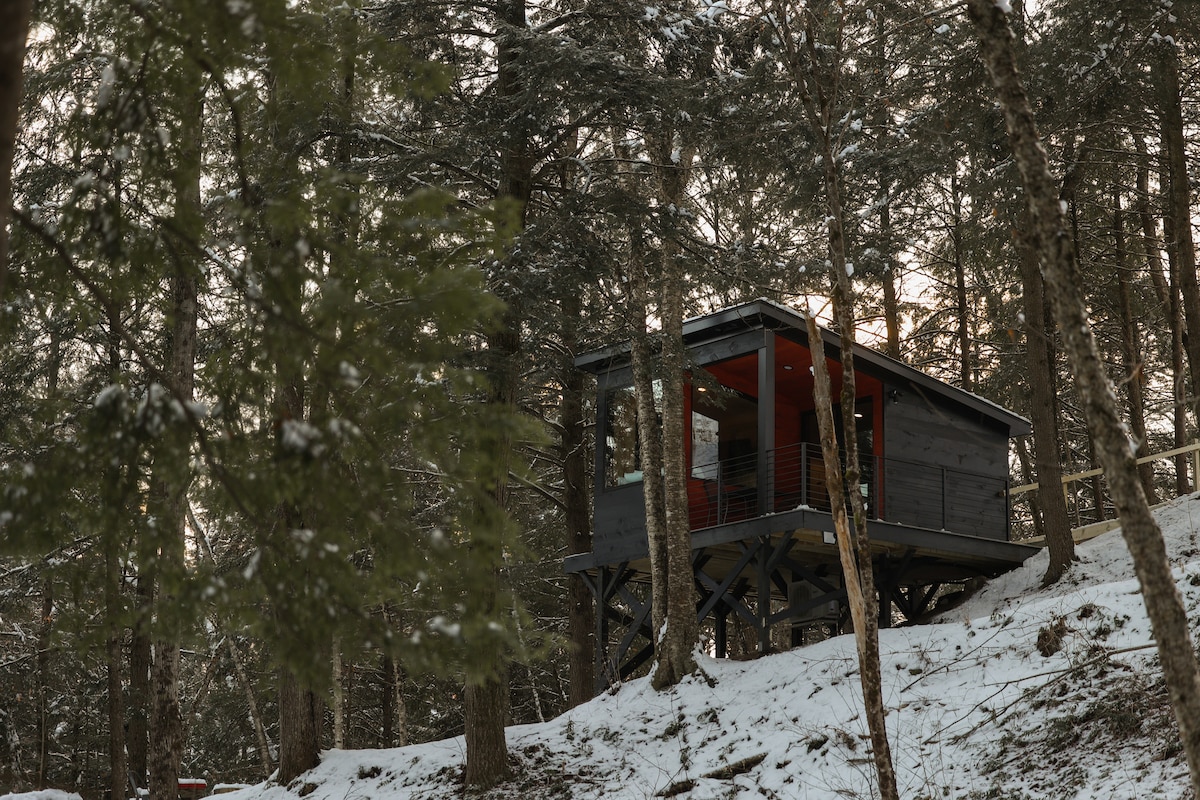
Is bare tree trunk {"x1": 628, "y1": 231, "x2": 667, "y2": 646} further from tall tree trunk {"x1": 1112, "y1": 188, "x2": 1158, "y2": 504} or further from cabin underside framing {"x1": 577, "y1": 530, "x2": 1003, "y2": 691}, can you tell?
tall tree trunk {"x1": 1112, "y1": 188, "x2": 1158, "y2": 504}

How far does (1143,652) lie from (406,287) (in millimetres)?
7036

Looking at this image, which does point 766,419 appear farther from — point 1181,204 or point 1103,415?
point 1103,415

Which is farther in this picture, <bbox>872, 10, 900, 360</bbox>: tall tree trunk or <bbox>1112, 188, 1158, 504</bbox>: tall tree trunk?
<bbox>1112, 188, 1158, 504</bbox>: tall tree trunk

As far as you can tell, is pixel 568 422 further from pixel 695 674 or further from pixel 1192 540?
pixel 1192 540

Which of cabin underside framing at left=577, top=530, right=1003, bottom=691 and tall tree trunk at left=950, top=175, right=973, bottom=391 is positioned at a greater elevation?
tall tree trunk at left=950, top=175, right=973, bottom=391

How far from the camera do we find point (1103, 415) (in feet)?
14.6

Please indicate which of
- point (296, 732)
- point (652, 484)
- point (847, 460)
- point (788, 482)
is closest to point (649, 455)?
point (652, 484)

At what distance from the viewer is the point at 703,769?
31.7ft

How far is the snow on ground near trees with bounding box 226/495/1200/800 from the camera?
7562 millimetres

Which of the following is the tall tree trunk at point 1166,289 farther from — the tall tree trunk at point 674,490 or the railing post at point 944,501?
the tall tree trunk at point 674,490

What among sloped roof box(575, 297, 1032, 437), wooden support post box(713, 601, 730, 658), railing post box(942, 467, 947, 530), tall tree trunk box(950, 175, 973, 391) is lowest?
wooden support post box(713, 601, 730, 658)

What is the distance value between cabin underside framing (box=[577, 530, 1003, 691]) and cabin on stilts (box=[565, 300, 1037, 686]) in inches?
1.3

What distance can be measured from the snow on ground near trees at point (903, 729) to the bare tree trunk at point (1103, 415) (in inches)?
98.3

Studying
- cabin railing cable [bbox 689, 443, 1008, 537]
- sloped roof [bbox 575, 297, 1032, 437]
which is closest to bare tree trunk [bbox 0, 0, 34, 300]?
sloped roof [bbox 575, 297, 1032, 437]
